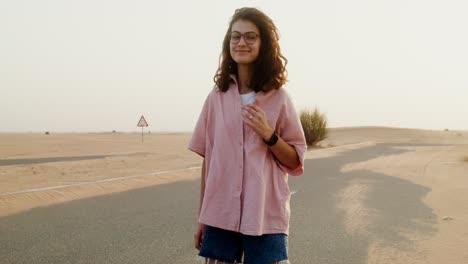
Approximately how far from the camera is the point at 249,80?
261 cm

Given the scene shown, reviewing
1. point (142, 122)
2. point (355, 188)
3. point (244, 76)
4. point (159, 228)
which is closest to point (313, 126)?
point (142, 122)

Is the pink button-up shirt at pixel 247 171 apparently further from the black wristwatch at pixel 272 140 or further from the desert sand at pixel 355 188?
the desert sand at pixel 355 188

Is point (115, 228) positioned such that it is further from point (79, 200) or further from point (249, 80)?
point (249, 80)

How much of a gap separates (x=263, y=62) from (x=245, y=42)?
0.45 ft

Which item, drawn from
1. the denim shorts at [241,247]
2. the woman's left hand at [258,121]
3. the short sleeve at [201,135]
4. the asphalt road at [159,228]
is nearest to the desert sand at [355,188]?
the asphalt road at [159,228]

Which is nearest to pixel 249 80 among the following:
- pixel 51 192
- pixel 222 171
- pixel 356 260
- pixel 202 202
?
pixel 222 171

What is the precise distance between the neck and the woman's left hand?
0.85 feet

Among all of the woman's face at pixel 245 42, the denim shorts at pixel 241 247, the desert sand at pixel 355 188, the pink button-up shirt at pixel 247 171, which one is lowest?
the desert sand at pixel 355 188

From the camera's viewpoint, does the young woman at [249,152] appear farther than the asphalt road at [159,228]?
No

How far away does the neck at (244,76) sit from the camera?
2.61 metres

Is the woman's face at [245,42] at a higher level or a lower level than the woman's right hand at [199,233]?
higher

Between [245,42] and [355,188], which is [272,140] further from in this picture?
A: [355,188]

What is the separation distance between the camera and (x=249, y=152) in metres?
2.45

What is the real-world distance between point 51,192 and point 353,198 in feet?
16.8
